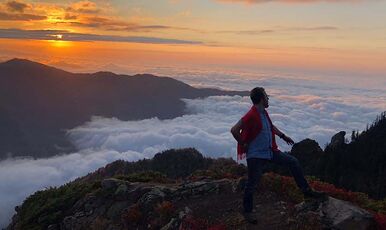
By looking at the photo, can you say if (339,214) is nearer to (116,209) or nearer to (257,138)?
(257,138)

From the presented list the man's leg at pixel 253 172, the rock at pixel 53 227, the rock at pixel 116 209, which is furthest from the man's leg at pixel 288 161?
the rock at pixel 53 227

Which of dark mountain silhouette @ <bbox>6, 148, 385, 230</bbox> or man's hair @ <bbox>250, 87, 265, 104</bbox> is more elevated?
man's hair @ <bbox>250, 87, 265, 104</bbox>

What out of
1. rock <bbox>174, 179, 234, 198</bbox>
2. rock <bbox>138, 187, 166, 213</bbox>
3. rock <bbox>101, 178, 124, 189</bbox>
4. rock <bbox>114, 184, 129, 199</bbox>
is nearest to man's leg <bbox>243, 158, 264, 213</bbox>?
rock <bbox>174, 179, 234, 198</bbox>

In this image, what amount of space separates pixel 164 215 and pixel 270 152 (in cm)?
406

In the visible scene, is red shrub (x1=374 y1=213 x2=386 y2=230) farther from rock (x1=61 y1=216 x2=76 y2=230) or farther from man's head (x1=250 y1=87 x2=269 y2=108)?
rock (x1=61 y1=216 x2=76 y2=230)

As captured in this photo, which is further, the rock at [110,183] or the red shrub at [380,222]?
the rock at [110,183]

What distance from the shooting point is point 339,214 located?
11070 millimetres

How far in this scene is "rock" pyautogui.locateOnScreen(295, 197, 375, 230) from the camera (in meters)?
10.7

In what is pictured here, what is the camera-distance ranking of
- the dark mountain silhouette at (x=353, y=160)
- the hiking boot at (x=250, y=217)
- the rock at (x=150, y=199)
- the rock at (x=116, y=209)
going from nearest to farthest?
the hiking boot at (x=250, y=217) < the rock at (x=150, y=199) < the rock at (x=116, y=209) < the dark mountain silhouette at (x=353, y=160)

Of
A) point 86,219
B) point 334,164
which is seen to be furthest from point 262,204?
point 334,164

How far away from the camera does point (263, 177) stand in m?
13.9

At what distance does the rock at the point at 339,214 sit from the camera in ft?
35.2

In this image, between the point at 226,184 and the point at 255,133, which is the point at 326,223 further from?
the point at 226,184

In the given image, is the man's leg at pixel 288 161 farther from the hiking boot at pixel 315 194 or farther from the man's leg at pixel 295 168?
the hiking boot at pixel 315 194
